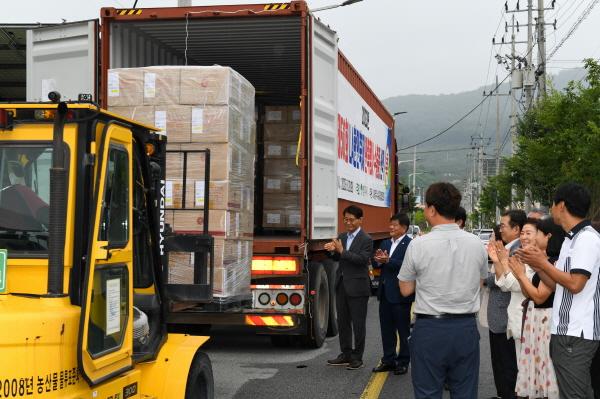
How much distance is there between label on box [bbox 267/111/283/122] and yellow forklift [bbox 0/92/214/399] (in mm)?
6375

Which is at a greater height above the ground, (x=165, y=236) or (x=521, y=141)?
(x=521, y=141)

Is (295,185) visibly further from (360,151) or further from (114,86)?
(114,86)

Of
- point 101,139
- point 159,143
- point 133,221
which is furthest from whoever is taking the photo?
point 159,143

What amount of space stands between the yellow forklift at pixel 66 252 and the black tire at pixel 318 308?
4921mm

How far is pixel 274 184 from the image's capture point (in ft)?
36.7

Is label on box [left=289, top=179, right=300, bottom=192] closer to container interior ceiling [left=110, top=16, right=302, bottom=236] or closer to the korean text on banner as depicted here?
container interior ceiling [left=110, top=16, right=302, bottom=236]

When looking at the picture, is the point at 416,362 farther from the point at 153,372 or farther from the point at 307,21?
the point at 307,21

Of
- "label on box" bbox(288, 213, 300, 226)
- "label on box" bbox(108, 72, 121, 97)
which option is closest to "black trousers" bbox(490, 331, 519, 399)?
"label on box" bbox(108, 72, 121, 97)

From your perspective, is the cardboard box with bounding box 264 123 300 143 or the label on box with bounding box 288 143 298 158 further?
the cardboard box with bounding box 264 123 300 143

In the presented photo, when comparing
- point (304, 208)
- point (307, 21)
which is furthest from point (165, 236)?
point (307, 21)

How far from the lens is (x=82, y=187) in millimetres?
4145

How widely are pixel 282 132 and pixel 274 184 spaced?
2.51ft

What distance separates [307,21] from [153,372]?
5.08 metres

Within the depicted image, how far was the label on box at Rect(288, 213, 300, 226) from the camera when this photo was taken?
1102 centimetres
